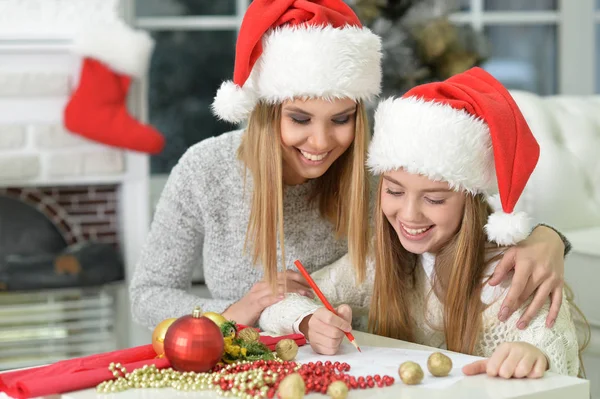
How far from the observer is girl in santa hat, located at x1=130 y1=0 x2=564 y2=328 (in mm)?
1640

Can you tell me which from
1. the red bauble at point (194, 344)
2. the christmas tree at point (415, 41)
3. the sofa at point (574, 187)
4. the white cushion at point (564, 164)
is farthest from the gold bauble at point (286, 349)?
the christmas tree at point (415, 41)

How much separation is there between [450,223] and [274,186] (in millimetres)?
358

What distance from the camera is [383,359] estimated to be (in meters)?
1.36

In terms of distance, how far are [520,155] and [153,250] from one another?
83cm

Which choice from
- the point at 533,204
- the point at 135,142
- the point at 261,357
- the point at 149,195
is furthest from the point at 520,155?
the point at 149,195

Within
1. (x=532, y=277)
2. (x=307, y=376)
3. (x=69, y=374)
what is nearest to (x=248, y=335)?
(x=307, y=376)

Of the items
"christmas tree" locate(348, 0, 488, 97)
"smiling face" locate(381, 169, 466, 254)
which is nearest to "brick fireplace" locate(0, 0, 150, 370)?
Answer: "christmas tree" locate(348, 0, 488, 97)

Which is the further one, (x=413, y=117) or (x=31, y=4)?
(x=31, y=4)

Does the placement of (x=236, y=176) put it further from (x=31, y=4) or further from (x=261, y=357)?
(x=31, y=4)

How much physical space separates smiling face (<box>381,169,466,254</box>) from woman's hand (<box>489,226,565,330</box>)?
4.5 inches

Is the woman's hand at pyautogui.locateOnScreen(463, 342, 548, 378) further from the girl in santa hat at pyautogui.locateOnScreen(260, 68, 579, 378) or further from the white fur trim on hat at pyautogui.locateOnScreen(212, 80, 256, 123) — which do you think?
the white fur trim on hat at pyautogui.locateOnScreen(212, 80, 256, 123)

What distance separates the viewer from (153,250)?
1.94 meters

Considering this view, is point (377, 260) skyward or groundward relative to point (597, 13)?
groundward

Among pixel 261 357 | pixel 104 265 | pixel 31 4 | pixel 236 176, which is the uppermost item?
pixel 31 4
